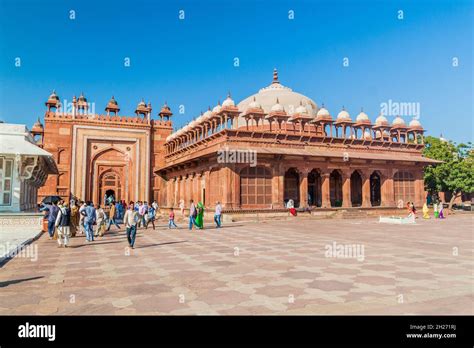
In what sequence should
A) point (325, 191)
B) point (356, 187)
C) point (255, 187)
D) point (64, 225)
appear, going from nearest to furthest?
point (64, 225), point (255, 187), point (325, 191), point (356, 187)

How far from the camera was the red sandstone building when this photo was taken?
23672 mm

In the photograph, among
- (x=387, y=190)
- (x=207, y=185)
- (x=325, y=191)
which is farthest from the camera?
(x=387, y=190)

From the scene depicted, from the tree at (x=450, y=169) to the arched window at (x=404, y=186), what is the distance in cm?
638

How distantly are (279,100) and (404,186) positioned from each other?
1387cm

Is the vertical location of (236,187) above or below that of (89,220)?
above

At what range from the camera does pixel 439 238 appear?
12.6m

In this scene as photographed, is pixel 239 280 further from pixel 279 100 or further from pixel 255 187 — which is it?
pixel 279 100

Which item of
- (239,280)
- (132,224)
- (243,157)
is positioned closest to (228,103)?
(243,157)

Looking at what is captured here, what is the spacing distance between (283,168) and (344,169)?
212 inches

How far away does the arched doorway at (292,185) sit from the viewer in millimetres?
26703

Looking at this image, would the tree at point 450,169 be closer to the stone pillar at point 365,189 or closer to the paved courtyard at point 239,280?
the stone pillar at point 365,189

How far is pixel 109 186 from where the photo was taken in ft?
117
